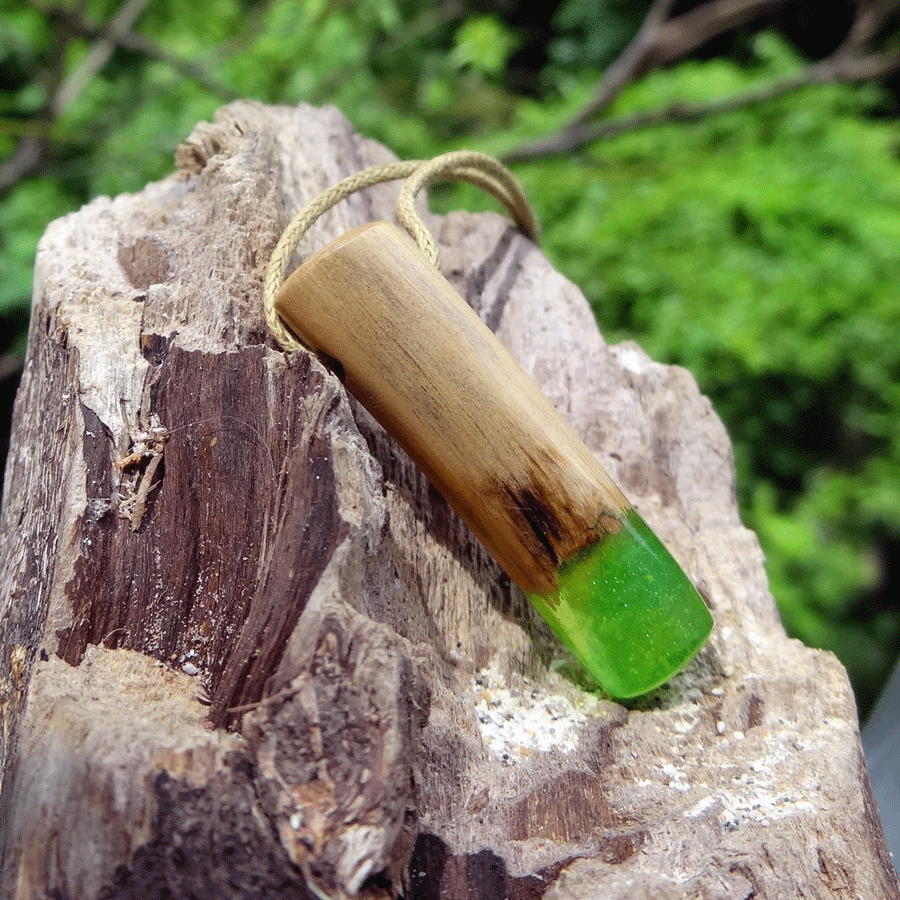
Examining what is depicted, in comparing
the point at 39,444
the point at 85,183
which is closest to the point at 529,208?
the point at 39,444

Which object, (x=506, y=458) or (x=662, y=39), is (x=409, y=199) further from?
(x=662, y=39)

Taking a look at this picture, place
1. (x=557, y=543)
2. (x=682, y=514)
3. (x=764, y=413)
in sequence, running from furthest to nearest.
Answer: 1. (x=764, y=413)
2. (x=682, y=514)
3. (x=557, y=543)

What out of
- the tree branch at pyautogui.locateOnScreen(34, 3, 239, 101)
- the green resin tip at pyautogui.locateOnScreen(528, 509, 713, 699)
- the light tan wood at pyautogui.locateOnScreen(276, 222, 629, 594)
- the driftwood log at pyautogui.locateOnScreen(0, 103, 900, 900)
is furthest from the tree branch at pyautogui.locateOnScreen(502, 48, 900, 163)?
the green resin tip at pyautogui.locateOnScreen(528, 509, 713, 699)

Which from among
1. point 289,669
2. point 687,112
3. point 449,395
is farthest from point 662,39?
point 289,669

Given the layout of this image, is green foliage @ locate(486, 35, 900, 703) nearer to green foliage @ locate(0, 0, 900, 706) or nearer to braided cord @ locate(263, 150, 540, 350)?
green foliage @ locate(0, 0, 900, 706)

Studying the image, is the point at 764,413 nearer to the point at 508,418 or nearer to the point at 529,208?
the point at 529,208

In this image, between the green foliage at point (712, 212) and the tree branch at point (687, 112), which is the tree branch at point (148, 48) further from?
the tree branch at point (687, 112)

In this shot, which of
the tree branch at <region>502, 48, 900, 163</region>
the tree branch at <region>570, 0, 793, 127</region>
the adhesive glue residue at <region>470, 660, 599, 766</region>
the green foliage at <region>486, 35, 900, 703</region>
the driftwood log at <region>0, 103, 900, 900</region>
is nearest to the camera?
the driftwood log at <region>0, 103, 900, 900</region>
